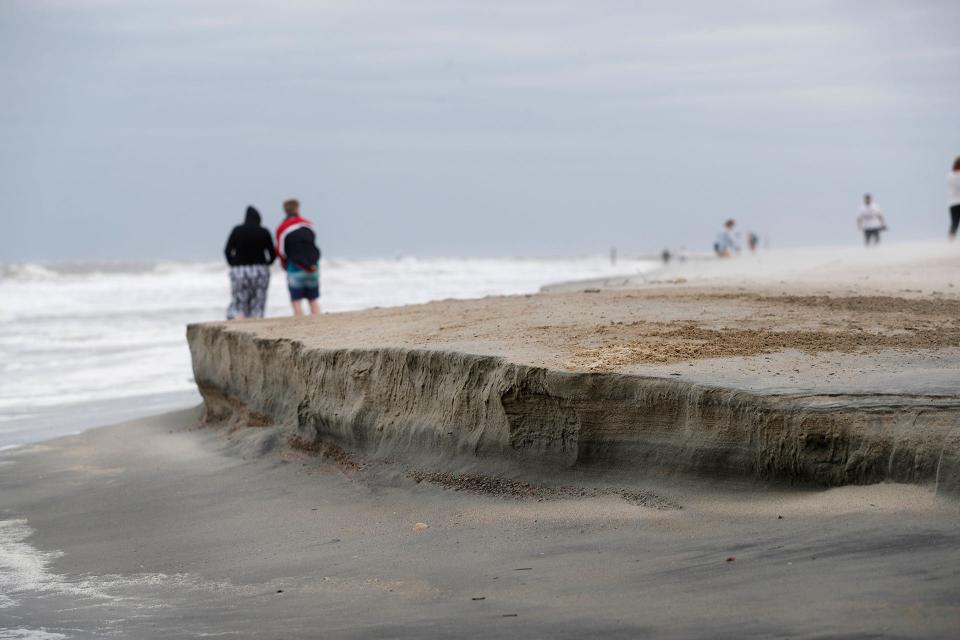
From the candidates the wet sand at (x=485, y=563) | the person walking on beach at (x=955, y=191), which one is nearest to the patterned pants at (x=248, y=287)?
the wet sand at (x=485, y=563)

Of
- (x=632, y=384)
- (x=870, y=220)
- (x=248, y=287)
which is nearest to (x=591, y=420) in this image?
(x=632, y=384)

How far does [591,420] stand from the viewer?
5332mm

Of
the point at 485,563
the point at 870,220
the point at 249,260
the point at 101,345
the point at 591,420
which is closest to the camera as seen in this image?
the point at 485,563

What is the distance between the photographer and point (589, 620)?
3.77 metres

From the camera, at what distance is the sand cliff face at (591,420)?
4383 millimetres

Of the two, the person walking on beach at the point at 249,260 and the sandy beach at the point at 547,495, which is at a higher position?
the person walking on beach at the point at 249,260

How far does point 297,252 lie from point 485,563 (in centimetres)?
904

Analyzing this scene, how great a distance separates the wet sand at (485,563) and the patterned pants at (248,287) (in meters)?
6.61

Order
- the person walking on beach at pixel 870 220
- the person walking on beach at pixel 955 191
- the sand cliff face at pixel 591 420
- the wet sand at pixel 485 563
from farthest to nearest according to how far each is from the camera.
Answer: the person walking on beach at pixel 870 220 < the person walking on beach at pixel 955 191 < the sand cliff face at pixel 591 420 < the wet sand at pixel 485 563

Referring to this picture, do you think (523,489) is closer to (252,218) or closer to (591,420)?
(591,420)

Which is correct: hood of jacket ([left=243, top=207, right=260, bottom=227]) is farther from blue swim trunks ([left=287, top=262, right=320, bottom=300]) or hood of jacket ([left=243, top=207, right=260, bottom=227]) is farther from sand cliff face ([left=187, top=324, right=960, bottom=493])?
sand cliff face ([left=187, top=324, right=960, bottom=493])

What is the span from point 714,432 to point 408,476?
6.66 feet

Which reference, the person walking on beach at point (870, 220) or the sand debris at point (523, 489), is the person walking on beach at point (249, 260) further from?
the person walking on beach at point (870, 220)

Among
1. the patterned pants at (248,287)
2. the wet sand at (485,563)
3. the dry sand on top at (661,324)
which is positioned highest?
the patterned pants at (248,287)
